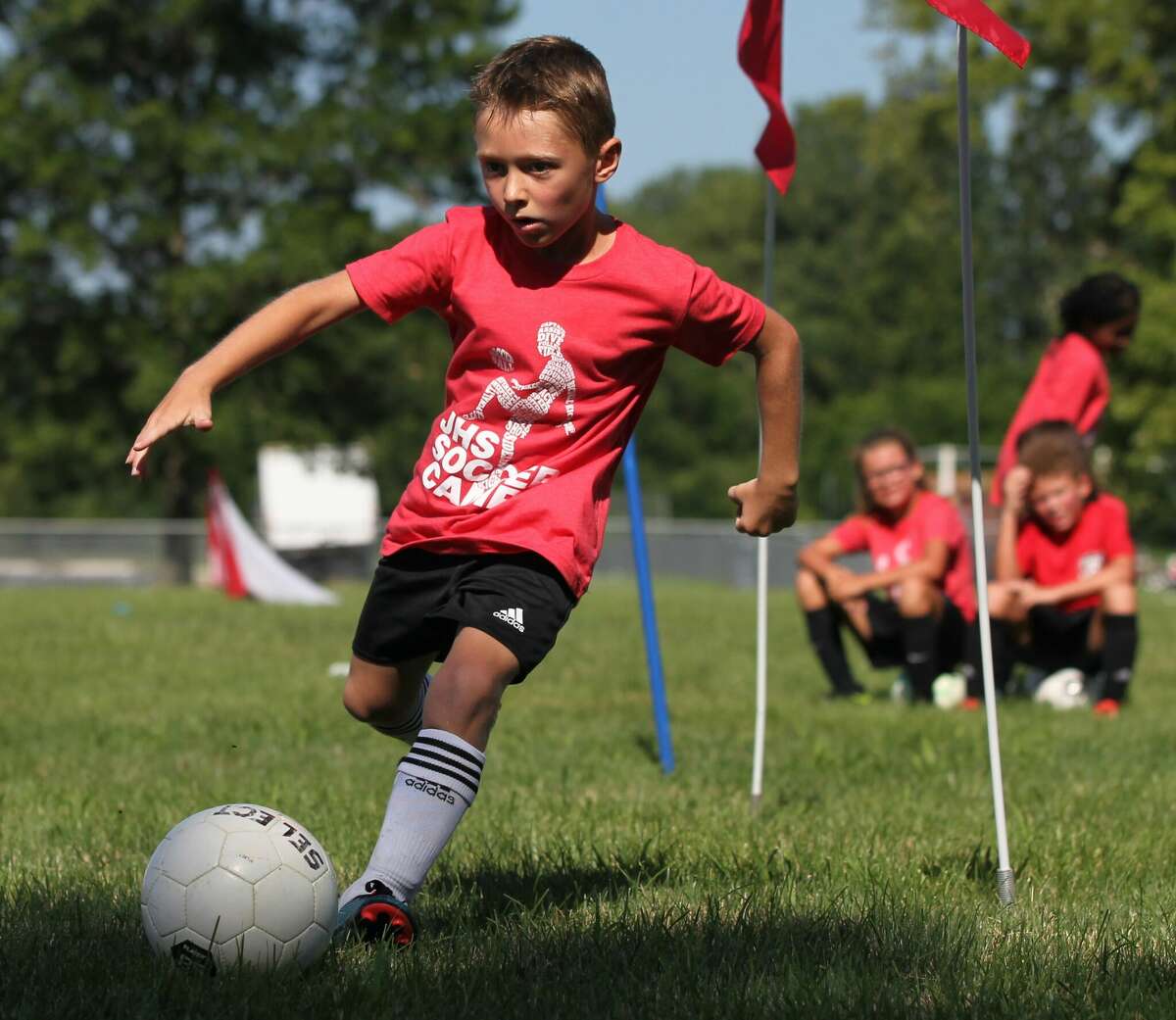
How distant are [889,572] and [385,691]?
5.56 meters

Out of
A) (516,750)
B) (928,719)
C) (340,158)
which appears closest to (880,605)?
(928,719)

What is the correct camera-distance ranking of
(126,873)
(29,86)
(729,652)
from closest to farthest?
(126,873) → (729,652) → (29,86)

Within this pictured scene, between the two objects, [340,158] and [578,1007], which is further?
[340,158]

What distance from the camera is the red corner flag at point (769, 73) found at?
17.5ft

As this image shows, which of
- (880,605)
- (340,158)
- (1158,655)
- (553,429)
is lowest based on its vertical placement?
(1158,655)

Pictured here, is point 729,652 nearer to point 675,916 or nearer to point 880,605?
point 880,605

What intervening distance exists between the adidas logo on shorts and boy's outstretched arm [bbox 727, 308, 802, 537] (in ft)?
2.17

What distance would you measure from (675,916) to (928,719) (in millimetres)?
4386

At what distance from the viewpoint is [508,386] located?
3885 millimetres

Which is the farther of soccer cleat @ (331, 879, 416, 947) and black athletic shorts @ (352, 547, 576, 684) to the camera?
black athletic shorts @ (352, 547, 576, 684)

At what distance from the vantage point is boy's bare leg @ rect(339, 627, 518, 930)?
3.66m

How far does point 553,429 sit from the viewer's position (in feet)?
12.8

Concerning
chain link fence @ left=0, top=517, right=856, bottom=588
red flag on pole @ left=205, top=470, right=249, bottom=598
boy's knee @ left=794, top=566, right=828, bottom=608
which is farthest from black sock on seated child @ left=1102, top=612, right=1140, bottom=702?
chain link fence @ left=0, top=517, right=856, bottom=588

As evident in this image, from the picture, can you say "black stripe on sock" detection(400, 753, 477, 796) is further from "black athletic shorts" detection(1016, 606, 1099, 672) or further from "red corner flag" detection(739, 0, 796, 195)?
"black athletic shorts" detection(1016, 606, 1099, 672)
